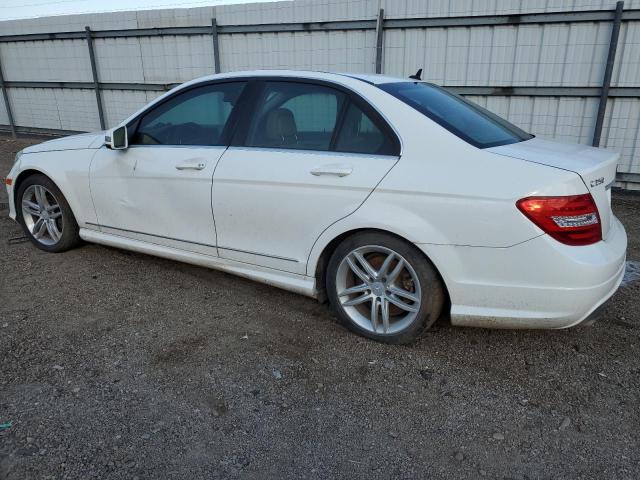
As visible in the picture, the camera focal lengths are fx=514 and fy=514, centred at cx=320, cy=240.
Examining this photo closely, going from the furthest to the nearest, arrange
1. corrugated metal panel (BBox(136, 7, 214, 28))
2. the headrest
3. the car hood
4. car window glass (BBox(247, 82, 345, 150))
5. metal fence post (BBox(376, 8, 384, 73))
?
corrugated metal panel (BBox(136, 7, 214, 28)), metal fence post (BBox(376, 8, 384, 73)), the car hood, the headrest, car window glass (BBox(247, 82, 345, 150))

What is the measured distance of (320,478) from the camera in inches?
84.6

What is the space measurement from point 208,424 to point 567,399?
1.82 metres

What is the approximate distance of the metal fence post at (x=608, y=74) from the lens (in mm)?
6254

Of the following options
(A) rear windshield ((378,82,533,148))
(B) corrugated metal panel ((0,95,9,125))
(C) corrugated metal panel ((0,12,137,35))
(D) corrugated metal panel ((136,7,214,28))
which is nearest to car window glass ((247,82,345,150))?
(A) rear windshield ((378,82,533,148))

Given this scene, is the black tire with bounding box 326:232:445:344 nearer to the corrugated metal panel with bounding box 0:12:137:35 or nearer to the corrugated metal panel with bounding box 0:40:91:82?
the corrugated metal panel with bounding box 0:12:137:35

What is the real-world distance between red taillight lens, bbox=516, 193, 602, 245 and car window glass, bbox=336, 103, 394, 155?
0.86 meters

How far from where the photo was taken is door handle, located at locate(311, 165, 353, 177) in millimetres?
2986

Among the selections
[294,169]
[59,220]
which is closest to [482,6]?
[294,169]

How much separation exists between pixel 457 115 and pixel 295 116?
40.7 inches

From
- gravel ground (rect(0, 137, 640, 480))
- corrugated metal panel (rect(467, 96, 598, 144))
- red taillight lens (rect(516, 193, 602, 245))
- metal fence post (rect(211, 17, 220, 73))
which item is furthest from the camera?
metal fence post (rect(211, 17, 220, 73))

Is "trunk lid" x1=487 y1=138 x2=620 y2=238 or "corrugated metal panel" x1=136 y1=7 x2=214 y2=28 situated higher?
"corrugated metal panel" x1=136 y1=7 x2=214 y2=28

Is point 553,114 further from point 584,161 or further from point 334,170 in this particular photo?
point 334,170

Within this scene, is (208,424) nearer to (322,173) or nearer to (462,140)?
(322,173)

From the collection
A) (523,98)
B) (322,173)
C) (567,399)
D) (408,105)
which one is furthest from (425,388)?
(523,98)
